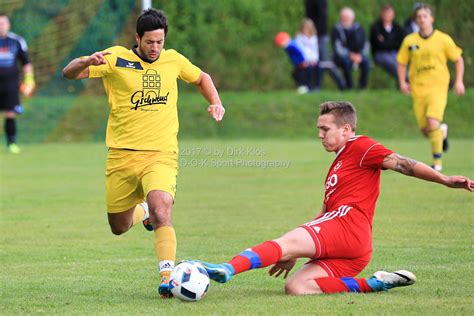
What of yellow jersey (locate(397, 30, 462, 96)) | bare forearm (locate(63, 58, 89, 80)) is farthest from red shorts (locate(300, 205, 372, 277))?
yellow jersey (locate(397, 30, 462, 96))

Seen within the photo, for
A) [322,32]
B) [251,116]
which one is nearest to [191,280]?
[251,116]

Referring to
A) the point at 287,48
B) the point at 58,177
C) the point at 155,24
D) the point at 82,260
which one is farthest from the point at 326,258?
the point at 287,48

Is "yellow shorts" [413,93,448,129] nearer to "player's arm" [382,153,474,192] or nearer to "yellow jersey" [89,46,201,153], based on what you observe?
"yellow jersey" [89,46,201,153]

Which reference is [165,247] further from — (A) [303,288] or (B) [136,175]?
(A) [303,288]

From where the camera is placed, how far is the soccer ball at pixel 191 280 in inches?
262

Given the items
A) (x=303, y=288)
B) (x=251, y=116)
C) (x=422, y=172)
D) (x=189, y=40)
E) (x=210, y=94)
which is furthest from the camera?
(x=189, y=40)

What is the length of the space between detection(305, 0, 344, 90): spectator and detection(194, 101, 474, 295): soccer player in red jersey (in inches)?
748

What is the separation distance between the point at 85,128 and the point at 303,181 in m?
11.1

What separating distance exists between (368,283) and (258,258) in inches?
34.9

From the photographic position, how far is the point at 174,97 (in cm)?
816

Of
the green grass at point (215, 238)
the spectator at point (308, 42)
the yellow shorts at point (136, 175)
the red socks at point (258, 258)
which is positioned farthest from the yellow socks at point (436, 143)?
the spectator at point (308, 42)

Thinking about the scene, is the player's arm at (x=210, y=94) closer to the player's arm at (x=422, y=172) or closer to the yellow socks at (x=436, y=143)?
the player's arm at (x=422, y=172)

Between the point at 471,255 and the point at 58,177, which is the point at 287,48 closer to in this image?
the point at 58,177

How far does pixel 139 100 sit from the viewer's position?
8.04 metres
